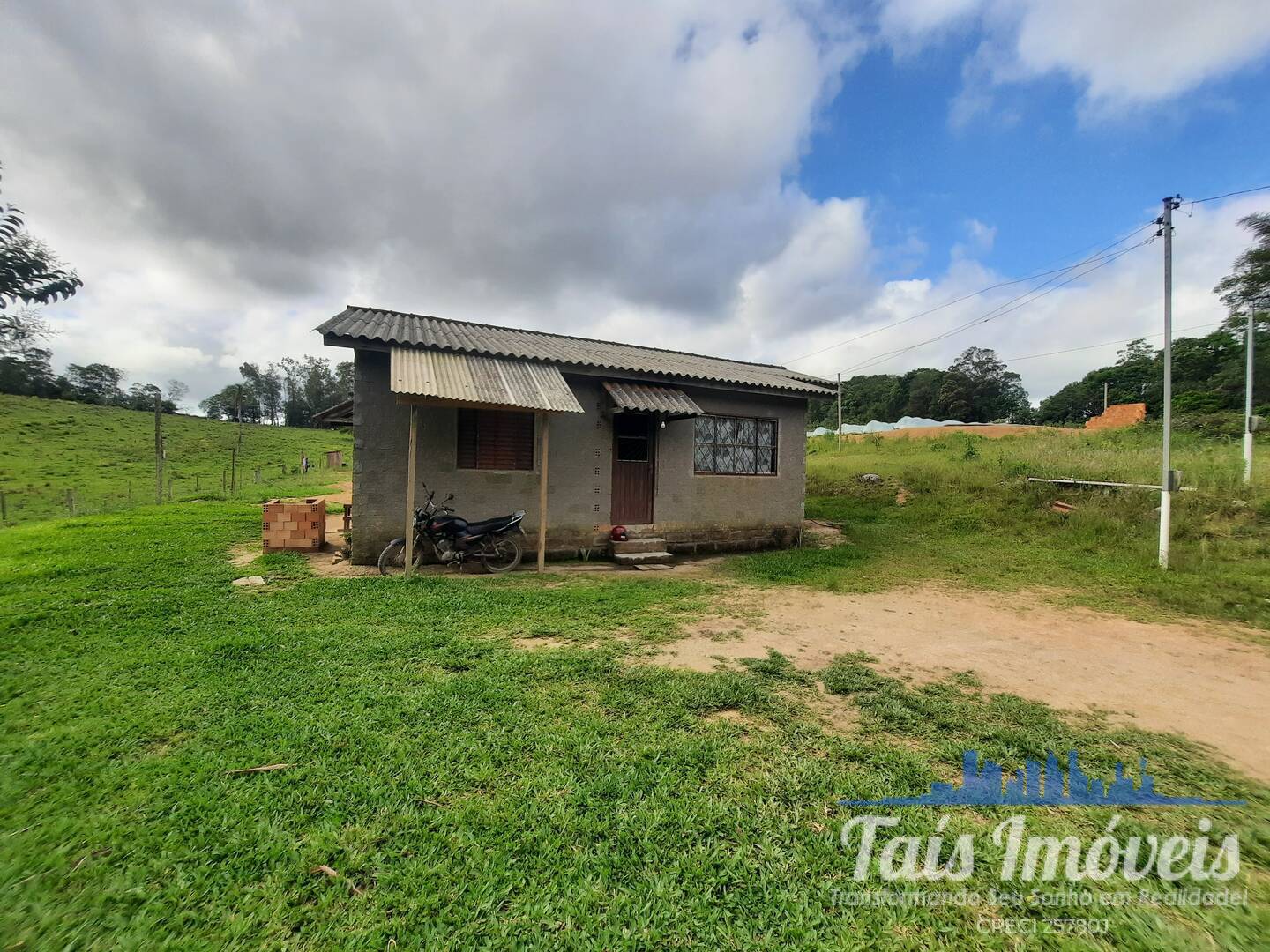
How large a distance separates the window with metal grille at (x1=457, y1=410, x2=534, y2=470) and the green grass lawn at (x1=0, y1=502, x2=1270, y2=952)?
3.59m

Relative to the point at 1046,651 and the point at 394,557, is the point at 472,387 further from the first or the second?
the point at 1046,651

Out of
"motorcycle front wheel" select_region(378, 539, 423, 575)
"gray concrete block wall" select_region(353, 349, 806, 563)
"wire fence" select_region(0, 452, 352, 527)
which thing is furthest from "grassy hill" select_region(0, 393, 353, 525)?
"motorcycle front wheel" select_region(378, 539, 423, 575)

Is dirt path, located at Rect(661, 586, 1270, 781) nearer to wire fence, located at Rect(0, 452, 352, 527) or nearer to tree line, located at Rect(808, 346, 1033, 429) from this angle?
wire fence, located at Rect(0, 452, 352, 527)

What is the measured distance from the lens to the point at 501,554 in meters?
7.53

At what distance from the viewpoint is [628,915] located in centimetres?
171

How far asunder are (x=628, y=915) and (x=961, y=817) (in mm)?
1587

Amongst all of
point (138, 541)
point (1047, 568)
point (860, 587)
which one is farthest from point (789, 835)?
point (138, 541)

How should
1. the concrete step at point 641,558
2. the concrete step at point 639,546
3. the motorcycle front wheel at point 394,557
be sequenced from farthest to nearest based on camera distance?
the concrete step at point 639,546, the concrete step at point 641,558, the motorcycle front wheel at point 394,557

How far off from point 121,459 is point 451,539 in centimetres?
2852

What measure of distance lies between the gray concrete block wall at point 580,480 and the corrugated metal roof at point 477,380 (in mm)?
747

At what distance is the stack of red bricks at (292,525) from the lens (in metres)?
7.87

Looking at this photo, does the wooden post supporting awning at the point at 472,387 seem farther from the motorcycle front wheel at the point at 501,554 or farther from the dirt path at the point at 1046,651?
the dirt path at the point at 1046,651

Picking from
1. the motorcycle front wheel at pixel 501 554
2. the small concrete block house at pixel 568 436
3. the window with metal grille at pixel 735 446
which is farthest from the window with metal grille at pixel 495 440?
the window with metal grille at pixel 735 446

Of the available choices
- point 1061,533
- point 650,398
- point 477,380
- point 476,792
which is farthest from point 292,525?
point 1061,533
